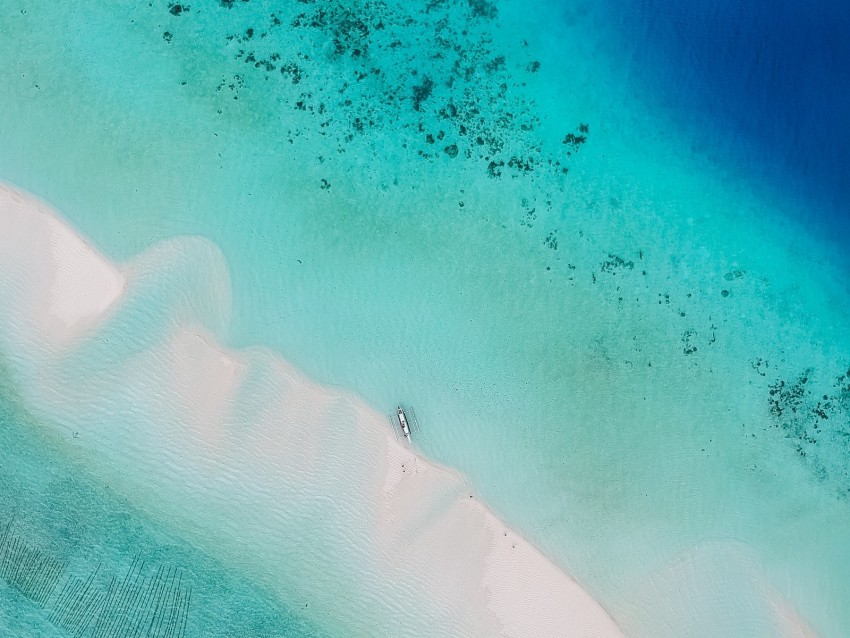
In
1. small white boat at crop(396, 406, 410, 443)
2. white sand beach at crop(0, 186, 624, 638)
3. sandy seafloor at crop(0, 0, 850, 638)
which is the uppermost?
sandy seafloor at crop(0, 0, 850, 638)

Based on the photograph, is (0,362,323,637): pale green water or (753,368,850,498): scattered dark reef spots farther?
(753,368,850,498): scattered dark reef spots

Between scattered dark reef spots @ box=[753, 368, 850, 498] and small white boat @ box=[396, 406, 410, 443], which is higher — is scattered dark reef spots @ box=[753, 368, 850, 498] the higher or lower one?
the higher one

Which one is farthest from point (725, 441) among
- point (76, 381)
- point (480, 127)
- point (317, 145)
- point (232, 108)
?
point (76, 381)

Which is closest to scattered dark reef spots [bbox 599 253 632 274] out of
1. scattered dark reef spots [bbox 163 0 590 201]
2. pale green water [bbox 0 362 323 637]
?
scattered dark reef spots [bbox 163 0 590 201]

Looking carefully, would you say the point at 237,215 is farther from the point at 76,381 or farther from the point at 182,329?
the point at 76,381

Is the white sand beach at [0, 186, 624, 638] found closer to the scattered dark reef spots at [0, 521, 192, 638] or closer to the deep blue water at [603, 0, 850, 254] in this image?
the scattered dark reef spots at [0, 521, 192, 638]

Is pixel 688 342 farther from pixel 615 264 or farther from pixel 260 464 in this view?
pixel 260 464

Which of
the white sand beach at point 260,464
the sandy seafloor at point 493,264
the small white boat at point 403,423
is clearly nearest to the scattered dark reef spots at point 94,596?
the white sand beach at point 260,464
